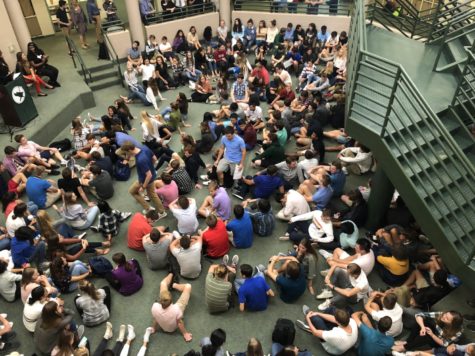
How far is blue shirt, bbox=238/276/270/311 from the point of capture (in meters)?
6.37

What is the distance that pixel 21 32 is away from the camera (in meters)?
12.6

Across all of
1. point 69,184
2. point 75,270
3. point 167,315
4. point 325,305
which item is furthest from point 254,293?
point 69,184

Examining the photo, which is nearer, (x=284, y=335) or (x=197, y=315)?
(x=284, y=335)

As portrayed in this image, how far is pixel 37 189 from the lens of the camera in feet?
27.5

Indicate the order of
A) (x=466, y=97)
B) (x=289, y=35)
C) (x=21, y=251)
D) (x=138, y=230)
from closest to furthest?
(x=466, y=97), (x=21, y=251), (x=138, y=230), (x=289, y=35)

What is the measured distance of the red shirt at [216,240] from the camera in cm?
723

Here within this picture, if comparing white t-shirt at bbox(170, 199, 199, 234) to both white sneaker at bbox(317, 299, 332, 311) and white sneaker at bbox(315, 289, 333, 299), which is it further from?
white sneaker at bbox(317, 299, 332, 311)

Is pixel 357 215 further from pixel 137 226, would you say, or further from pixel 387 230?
pixel 137 226

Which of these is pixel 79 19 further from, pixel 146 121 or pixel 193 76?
pixel 146 121

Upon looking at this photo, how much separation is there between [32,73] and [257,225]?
28.5 feet

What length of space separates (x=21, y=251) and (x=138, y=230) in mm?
2024

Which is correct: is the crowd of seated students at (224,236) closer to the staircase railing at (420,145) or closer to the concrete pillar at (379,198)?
the concrete pillar at (379,198)

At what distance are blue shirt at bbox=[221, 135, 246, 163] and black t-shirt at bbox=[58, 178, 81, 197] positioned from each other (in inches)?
132

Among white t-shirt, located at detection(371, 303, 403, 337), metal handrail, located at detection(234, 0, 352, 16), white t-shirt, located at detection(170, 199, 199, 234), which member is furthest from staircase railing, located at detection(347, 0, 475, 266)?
metal handrail, located at detection(234, 0, 352, 16)
